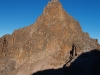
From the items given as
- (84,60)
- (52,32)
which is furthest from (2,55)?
(84,60)

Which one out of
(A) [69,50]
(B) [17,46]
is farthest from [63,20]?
(B) [17,46]

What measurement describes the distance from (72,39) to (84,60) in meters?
16.2

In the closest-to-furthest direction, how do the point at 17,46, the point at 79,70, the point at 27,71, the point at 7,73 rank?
the point at 79,70
the point at 27,71
the point at 7,73
the point at 17,46

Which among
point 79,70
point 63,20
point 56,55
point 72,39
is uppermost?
point 63,20

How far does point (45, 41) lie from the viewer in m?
65.4

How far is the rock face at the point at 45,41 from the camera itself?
6247 cm

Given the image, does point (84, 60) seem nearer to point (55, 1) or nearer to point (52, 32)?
point (52, 32)

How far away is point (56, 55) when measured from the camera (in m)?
60.4

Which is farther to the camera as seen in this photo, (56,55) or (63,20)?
(63,20)

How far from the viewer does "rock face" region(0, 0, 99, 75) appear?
62.5m

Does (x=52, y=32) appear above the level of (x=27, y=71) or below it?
above

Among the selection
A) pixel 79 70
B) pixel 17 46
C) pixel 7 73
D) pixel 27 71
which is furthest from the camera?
pixel 17 46

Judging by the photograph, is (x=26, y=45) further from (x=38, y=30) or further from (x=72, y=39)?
(x=72, y=39)

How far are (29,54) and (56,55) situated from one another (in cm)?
822
